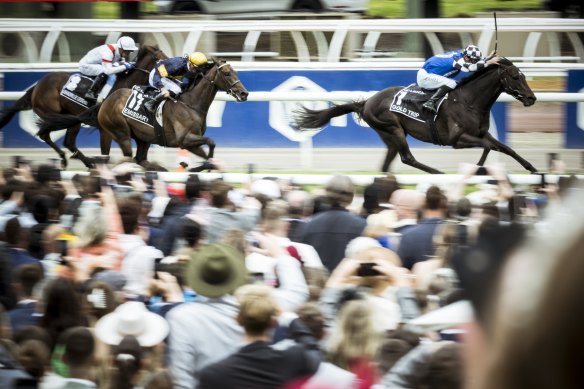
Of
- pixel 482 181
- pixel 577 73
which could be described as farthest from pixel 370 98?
pixel 482 181

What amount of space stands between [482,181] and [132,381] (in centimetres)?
647

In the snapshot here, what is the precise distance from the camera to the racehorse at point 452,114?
14.1 metres

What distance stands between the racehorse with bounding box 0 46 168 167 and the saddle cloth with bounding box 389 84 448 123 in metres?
3.94

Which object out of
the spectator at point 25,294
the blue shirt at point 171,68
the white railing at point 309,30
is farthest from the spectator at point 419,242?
the white railing at point 309,30

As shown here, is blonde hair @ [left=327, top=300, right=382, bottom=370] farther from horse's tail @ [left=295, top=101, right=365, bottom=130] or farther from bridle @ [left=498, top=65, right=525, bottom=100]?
bridle @ [left=498, top=65, right=525, bottom=100]

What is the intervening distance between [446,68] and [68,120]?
5.63m

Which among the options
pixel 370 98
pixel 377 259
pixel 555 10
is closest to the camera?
pixel 377 259

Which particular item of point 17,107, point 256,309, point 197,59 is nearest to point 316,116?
point 197,59

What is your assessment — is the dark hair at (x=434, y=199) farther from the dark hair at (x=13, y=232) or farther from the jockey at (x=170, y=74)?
the jockey at (x=170, y=74)

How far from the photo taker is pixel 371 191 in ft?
24.7

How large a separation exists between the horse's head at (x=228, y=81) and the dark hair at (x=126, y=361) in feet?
36.8

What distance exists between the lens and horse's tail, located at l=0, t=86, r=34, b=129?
16.4 meters

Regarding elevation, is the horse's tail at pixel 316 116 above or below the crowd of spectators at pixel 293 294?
below

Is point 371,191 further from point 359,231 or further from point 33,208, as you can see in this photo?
point 33,208
